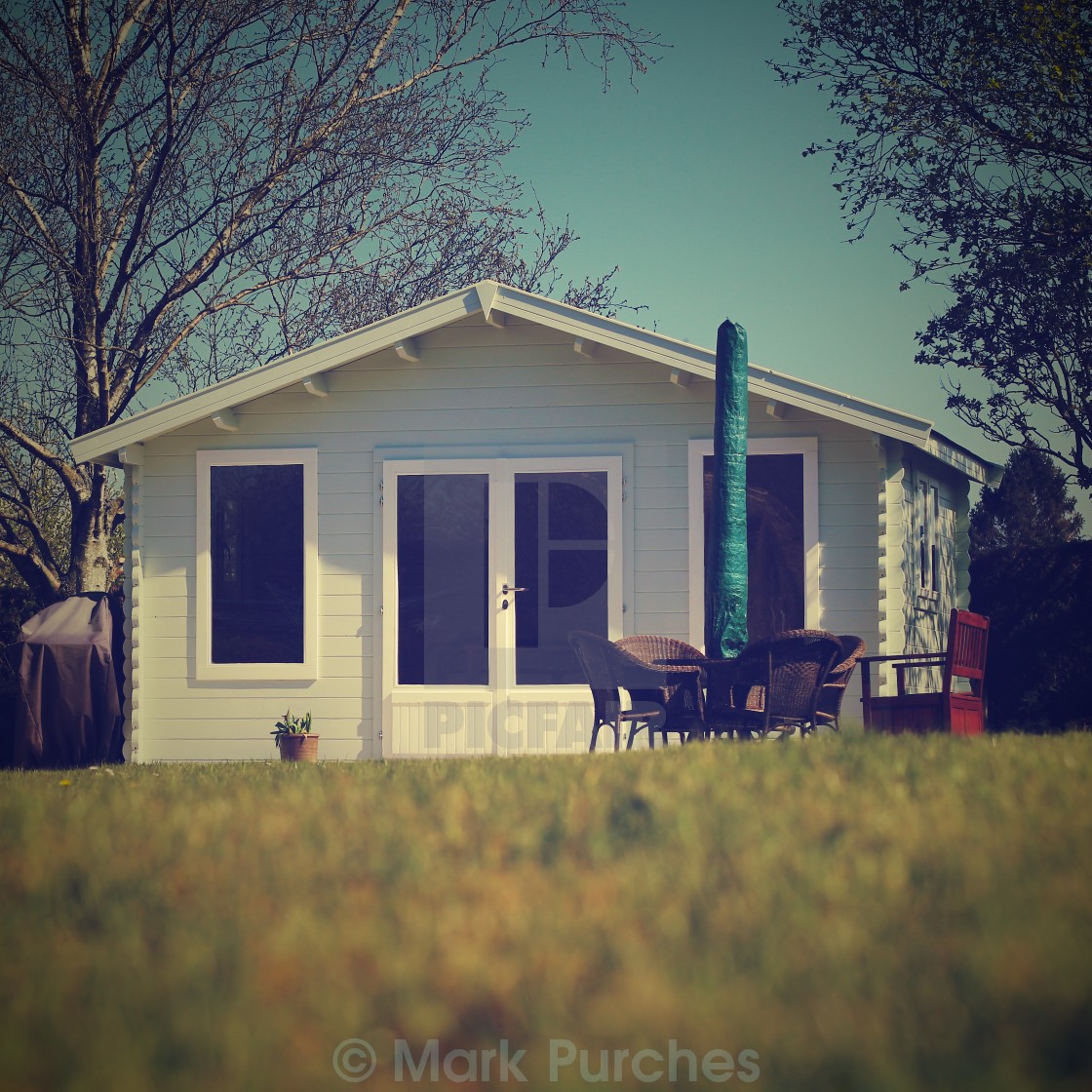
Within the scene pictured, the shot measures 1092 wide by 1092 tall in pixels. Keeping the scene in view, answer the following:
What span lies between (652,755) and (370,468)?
5.47 m

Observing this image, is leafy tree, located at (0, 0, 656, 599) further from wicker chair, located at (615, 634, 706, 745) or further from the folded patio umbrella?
wicker chair, located at (615, 634, 706, 745)

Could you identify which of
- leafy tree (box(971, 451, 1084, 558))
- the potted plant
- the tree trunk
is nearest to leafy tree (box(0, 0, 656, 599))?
the tree trunk

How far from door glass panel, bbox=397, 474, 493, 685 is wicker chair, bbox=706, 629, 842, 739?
8.60 feet

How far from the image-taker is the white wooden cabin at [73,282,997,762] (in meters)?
9.80

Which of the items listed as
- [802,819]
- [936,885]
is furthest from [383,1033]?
[802,819]

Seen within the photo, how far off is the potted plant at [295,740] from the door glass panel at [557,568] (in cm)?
161

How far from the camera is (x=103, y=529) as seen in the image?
16219 mm

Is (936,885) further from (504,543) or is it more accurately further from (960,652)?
(504,543)

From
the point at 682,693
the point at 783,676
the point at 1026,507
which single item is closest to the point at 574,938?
the point at 783,676

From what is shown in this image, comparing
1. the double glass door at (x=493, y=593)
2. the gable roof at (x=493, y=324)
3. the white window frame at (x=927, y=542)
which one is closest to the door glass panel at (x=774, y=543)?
the gable roof at (x=493, y=324)

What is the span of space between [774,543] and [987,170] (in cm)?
695

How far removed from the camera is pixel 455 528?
10227 mm

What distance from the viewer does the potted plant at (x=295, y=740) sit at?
9.80 meters

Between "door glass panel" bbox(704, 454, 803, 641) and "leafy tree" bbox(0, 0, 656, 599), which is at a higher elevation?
"leafy tree" bbox(0, 0, 656, 599)
